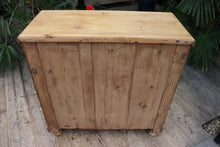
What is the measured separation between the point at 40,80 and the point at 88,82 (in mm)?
272

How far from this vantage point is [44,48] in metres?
0.82

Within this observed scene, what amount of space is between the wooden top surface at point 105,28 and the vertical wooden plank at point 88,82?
0.07 metres

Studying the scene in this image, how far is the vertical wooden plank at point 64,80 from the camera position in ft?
2.70

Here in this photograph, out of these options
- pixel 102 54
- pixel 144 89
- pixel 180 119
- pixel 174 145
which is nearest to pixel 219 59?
pixel 180 119

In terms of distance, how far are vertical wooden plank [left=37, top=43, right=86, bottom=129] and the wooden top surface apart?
6 centimetres

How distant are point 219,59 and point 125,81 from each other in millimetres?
1829

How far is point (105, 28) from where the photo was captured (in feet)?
2.84

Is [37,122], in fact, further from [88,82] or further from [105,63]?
[105,63]

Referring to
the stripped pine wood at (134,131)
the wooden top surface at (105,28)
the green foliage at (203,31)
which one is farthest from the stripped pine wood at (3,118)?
the green foliage at (203,31)

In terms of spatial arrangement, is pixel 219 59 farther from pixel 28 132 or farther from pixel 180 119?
pixel 28 132

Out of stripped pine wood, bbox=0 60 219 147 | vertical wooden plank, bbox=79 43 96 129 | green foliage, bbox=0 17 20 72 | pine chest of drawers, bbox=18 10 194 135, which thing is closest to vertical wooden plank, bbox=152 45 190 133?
pine chest of drawers, bbox=18 10 194 135

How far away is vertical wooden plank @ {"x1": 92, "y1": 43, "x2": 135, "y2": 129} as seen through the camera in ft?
2.71

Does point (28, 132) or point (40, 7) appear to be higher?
point (40, 7)

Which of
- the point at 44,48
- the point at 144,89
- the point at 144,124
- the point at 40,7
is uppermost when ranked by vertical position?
the point at 44,48
